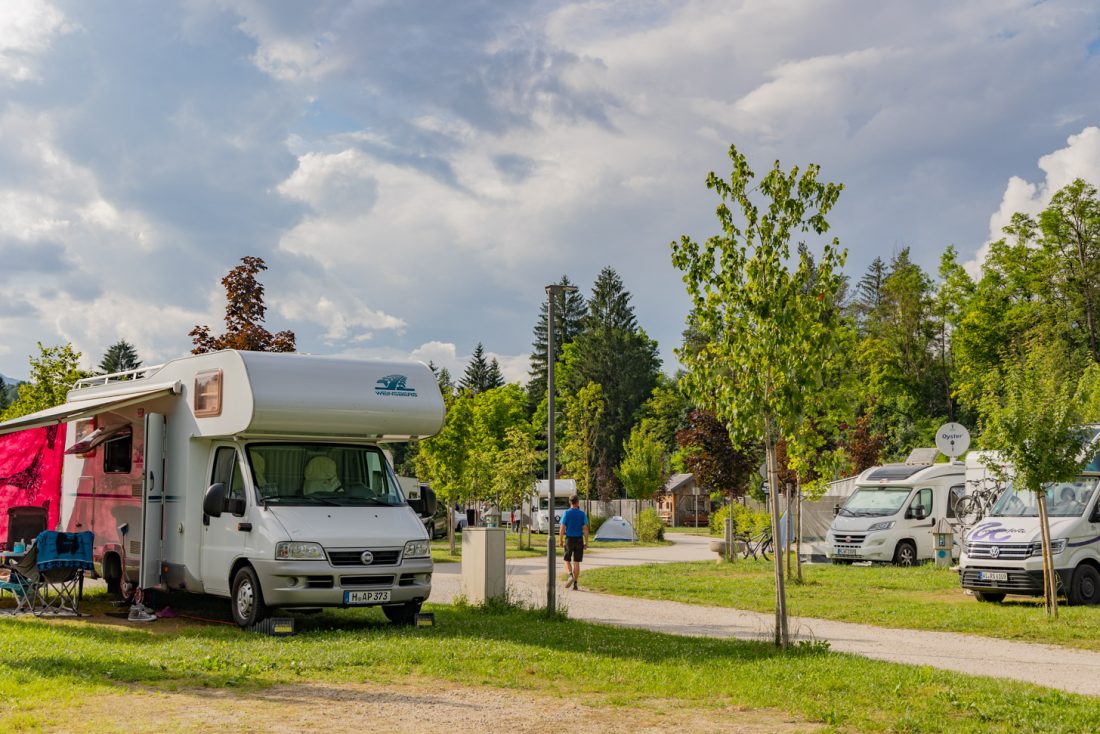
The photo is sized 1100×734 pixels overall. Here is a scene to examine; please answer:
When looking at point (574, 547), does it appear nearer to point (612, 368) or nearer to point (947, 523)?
point (947, 523)

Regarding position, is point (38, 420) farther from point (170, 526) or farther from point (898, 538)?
A: point (898, 538)

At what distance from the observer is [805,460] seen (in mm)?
20281

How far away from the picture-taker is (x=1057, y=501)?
17.3 metres

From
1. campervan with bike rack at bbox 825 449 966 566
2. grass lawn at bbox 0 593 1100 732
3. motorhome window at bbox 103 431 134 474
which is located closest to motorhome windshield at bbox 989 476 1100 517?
campervan with bike rack at bbox 825 449 966 566

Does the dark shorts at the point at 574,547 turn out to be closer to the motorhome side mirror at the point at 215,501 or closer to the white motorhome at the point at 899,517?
the motorhome side mirror at the point at 215,501

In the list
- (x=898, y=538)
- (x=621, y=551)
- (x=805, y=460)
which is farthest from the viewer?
(x=621, y=551)

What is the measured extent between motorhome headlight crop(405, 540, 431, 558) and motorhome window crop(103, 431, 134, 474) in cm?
434

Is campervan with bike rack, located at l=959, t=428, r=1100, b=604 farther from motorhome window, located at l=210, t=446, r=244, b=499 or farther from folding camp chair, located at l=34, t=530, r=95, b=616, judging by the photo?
folding camp chair, located at l=34, t=530, r=95, b=616

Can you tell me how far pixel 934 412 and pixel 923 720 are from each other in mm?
57241

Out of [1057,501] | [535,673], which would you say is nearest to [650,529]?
[1057,501]

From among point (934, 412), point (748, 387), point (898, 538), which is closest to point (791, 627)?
point (748, 387)

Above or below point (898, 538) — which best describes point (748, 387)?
above

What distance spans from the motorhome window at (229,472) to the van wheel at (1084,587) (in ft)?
38.4

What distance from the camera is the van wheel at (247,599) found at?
12.1 meters
